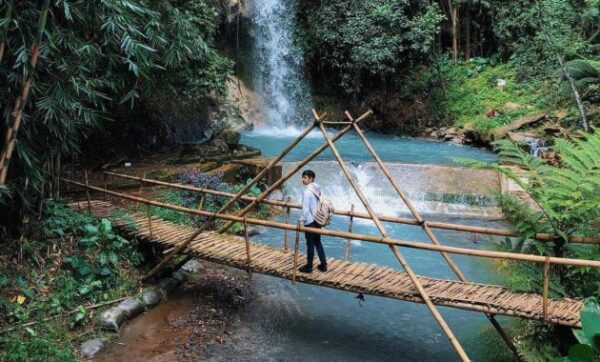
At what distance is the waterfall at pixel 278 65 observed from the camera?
19.5m

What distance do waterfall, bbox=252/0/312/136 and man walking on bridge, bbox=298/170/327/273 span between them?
13.7 meters

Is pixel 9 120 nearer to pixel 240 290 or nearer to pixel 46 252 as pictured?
pixel 46 252

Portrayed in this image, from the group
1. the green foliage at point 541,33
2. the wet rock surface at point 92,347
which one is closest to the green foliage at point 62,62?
the wet rock surface at point 92,347

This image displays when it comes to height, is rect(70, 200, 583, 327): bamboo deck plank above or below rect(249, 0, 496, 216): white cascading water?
below

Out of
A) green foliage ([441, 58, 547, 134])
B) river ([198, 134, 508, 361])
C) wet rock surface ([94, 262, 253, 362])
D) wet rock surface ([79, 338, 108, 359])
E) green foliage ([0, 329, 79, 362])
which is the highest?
green foliage ([441, 58, 547, 134])

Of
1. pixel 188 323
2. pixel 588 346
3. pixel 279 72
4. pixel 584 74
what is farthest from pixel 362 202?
pixel 279 72

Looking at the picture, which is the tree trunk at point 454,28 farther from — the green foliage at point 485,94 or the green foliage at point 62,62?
the green foliage at point 62,62

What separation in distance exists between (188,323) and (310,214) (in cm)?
195

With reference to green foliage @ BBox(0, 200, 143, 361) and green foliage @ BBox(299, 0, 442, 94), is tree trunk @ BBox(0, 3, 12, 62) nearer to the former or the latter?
green foliage @ BBox(0, 200, 143, 361)

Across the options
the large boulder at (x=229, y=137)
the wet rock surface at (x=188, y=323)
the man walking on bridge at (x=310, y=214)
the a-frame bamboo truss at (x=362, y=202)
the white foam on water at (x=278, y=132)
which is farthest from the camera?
the white foam on water at (x=278, y=132)

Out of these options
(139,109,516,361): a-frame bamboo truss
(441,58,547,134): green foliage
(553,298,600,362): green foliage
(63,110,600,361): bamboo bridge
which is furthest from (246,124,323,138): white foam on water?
(553,298,600,362): green foliage

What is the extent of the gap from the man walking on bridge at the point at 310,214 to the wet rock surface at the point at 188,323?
1253 millimetres

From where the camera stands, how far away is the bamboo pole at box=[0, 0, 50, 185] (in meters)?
4.78

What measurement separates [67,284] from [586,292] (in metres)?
5.47
